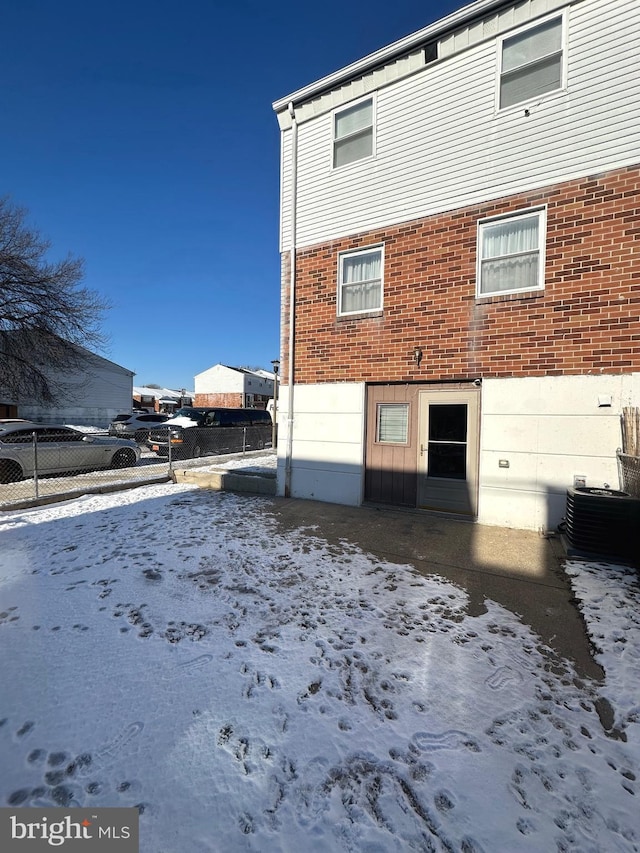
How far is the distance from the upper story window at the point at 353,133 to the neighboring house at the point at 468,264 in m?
0.02

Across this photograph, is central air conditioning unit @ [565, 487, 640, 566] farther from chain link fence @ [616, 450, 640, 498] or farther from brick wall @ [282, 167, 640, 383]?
brick wall @ [282, 167, 640, 383]

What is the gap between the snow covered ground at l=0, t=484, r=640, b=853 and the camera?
167 cm

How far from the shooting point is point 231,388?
4794 cm

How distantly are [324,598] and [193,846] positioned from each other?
207 centimetres

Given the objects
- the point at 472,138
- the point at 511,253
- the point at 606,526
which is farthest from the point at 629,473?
the point at 472,138

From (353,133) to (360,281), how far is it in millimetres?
2671

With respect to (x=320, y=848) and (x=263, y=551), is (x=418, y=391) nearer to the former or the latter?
(x=263, y=551)

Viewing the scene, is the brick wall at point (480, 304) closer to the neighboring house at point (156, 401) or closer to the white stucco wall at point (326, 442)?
the white stucco wall at point (326, 442)

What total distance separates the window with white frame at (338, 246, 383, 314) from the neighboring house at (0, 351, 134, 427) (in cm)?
2685

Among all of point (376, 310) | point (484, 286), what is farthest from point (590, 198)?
point (376, 310)

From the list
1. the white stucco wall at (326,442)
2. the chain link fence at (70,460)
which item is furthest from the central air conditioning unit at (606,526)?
the chain link fence at (70,460)
